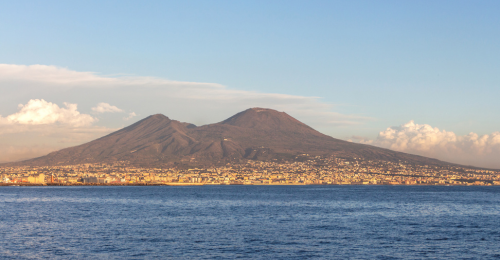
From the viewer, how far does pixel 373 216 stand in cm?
8125

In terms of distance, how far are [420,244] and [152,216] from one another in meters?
45.1

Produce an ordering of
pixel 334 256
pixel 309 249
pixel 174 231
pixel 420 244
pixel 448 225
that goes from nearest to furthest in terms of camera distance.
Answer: pixel 334 256
pixel 309 249
pixel 420 244
pixel 174 231
pixel 448 225

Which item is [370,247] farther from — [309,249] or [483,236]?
[483,236]

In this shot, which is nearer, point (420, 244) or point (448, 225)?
point (420, 244)

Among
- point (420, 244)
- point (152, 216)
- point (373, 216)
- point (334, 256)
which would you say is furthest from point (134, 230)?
point (373, 216)

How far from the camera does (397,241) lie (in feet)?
173

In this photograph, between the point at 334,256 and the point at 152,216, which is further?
the point at 152,216

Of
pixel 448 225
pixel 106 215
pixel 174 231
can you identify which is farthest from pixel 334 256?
pixel 106 215

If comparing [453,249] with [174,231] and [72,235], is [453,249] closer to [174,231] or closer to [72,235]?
[174,231]

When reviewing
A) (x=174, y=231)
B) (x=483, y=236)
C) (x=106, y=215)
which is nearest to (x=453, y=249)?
(x=483, y=236)

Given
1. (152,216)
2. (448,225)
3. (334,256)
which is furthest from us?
(152,216)

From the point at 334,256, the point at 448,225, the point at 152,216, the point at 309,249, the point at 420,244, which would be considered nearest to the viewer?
the point at 334,256

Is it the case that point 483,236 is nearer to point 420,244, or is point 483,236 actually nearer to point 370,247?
point 420,244

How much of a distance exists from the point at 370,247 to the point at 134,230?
95.1 ft
